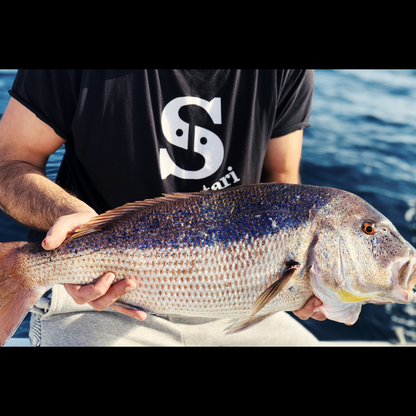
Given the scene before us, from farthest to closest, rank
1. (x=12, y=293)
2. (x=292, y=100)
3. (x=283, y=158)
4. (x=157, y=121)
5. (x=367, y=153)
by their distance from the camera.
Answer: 1. (x=367, y=153)
2. (x=283, y=158)
3. (x=292, y=100)
4. (x=157, y=121)
5. (x=12, y=293)

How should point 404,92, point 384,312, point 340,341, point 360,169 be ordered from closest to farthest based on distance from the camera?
point 340,341
point 384,312
point 360,169
point 404,92

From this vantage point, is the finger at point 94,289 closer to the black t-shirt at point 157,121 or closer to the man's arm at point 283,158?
A: the black t-shirt at point 157,121

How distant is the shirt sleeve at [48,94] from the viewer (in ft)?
6.92

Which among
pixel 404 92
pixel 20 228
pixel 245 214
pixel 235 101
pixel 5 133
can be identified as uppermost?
pixel 404 92

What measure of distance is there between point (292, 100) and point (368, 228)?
1118 mm

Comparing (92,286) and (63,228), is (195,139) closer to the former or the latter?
(63,228)

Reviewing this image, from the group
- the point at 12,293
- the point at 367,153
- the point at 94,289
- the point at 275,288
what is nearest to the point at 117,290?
the point at 94,289

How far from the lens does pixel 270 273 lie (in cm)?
160

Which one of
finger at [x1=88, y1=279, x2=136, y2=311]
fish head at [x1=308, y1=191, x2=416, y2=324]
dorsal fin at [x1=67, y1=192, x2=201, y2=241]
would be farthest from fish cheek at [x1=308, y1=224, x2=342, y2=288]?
finger at [x1=88, y1=279, x2=136, y2=311]

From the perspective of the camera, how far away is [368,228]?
5.36 feet

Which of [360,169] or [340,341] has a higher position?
[360,169]
